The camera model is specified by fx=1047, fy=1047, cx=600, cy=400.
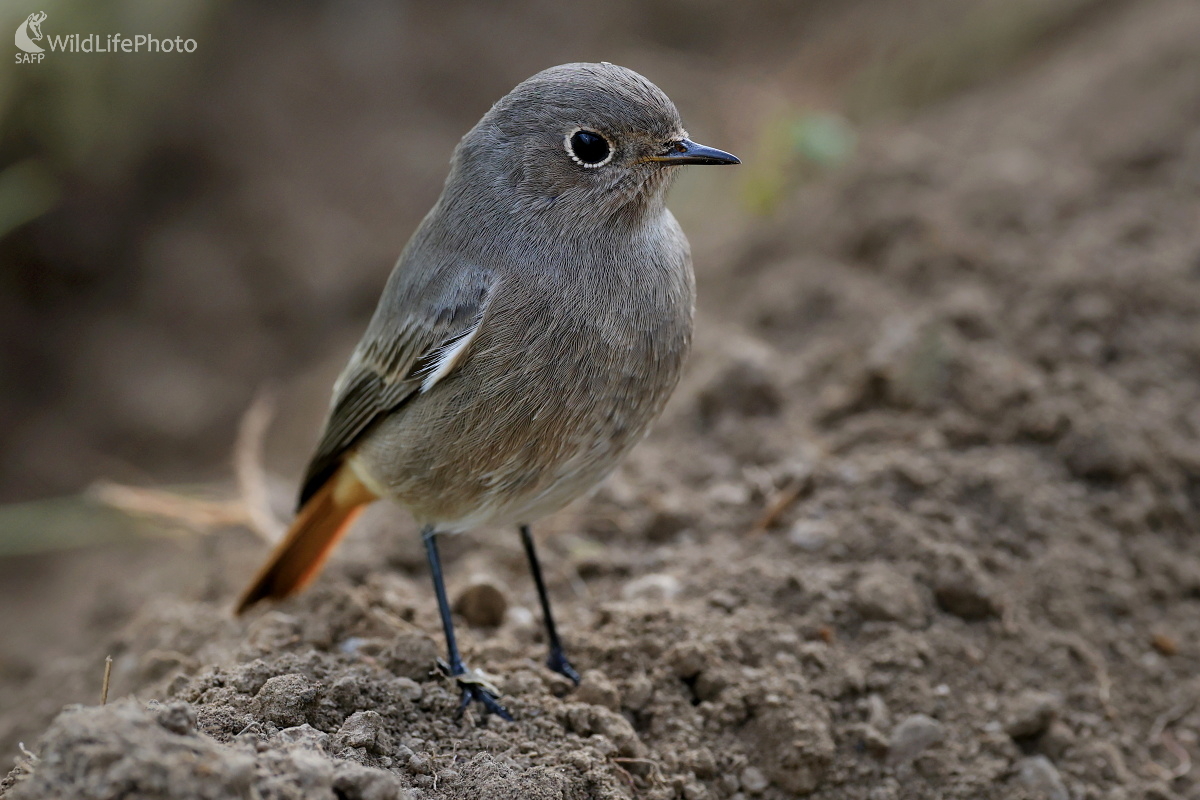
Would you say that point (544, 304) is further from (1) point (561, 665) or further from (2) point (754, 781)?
(2) point (754, 781)

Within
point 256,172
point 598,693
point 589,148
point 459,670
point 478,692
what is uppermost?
point 256,172

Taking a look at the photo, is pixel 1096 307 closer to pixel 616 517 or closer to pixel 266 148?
pixel 616 517

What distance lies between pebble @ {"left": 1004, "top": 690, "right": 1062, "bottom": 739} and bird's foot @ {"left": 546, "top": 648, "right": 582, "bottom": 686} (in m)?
1.31

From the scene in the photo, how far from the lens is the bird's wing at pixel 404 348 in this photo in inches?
119

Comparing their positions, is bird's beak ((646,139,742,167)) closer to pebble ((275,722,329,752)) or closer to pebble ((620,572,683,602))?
pebble ((620,572,683,602))

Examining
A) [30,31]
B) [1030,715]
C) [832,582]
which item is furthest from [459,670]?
[30,31]

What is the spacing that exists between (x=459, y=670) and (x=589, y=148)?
63.3 inches

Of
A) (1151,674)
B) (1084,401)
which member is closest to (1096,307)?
(1084,401)

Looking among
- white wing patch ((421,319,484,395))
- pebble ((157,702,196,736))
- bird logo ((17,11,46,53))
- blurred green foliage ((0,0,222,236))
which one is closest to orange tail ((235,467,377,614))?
white wing patch ((421,319,484,395))

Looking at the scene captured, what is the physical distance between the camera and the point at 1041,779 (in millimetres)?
3016

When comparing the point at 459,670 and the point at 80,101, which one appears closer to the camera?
the point at 459,670

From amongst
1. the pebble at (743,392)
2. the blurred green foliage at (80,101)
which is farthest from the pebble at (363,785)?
the blurred green foliage at (80,101)

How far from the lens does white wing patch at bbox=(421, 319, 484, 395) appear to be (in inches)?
117

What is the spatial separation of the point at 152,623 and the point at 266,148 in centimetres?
470
